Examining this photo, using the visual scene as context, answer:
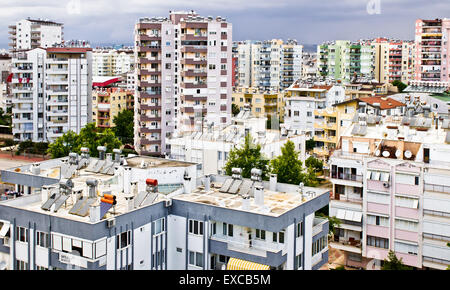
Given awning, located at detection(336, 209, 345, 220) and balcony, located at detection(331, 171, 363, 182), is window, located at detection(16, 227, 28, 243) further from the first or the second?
balcony, located at detection(331, 171, 363, 182)

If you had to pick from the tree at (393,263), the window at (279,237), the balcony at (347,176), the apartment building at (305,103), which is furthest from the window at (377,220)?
→ the apartment building at (305,103)

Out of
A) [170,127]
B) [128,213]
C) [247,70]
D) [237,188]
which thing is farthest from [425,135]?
[247,70]

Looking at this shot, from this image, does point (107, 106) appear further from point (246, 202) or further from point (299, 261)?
point (299, 261)

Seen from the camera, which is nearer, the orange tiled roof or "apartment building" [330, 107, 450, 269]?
"apartment building" [330, 107, 450, 269]

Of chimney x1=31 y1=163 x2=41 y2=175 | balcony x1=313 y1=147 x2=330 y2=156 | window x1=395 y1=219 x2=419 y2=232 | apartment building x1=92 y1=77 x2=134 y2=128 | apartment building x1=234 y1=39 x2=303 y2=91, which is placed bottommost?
window x1=395 y1=219 x2=419 y2=232

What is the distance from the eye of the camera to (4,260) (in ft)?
21.1

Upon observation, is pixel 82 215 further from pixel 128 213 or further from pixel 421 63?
pixel 421 63

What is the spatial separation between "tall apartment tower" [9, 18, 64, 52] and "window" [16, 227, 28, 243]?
30.5 metres

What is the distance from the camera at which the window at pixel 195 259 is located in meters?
6.54

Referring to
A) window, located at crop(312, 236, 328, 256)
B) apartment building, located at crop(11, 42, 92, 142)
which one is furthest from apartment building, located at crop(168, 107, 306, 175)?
apartment building, located at crop(11, 42, 92, 142)

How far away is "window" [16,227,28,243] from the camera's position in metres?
6.09

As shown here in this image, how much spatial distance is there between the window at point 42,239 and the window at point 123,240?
0.74 m

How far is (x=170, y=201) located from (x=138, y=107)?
11.8m

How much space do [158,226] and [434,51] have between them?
22446 mm
